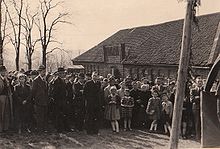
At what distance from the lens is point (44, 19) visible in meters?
42.7

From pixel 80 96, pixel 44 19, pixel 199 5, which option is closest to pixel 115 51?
pixel 44 19

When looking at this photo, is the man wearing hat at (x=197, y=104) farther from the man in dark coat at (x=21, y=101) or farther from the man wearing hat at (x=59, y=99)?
the man in dark coat at (x=21, y=101)

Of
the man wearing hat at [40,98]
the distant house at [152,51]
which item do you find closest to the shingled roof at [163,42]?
the distant house at [152,51]

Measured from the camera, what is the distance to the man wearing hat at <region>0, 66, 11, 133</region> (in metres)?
9.02


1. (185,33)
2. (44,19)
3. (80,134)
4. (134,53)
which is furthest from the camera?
(44,19)

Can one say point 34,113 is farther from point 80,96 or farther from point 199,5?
point 199,5

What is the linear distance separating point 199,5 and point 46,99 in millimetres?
4840

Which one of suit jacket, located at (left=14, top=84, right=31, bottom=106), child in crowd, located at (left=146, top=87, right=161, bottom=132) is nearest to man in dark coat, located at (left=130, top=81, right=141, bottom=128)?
Result: child in crowd, located at (left=146, top=87, right=161, bottom=132)

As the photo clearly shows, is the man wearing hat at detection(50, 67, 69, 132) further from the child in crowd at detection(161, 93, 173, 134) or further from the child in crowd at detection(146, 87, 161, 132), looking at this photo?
the child in crowd at detection(161, 93, 173, 134)

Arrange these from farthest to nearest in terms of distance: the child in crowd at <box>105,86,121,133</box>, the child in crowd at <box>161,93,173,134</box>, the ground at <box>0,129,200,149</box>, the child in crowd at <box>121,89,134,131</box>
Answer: the child in crowd at <box>121,89,134,131</box>
the child in crowd at <box>105,86,121,133</box>
the child in crowd at <box>161,93,173,134</box>
the ground at <box>0,129,200,149</box>

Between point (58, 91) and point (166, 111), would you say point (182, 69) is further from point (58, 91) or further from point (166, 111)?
point (58, 91)

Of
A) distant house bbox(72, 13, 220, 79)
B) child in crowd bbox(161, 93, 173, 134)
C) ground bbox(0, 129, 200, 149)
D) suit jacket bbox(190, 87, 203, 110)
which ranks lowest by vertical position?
ground bbox(0, 129, 200, 149)

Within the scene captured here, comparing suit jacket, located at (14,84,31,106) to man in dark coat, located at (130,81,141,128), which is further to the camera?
man in dark coat, located at (130,81,141,128)

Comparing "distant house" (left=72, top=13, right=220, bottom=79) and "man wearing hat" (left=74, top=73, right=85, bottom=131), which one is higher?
"distant house" (left=72, top=13, right=220, bottom=79)
